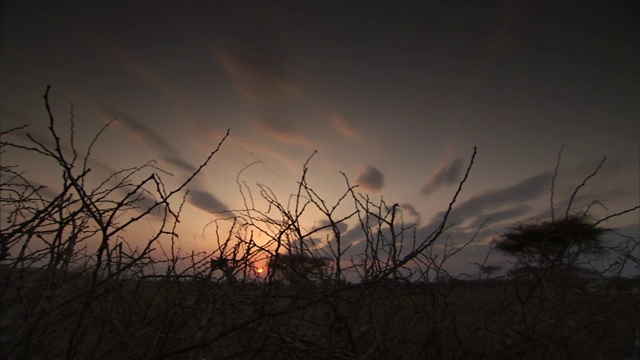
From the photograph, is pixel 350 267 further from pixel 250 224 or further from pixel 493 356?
pixel 493 356

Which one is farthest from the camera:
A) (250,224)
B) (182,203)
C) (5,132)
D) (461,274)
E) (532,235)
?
(532,235)

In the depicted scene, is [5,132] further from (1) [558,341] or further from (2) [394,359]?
(1) [558,341]

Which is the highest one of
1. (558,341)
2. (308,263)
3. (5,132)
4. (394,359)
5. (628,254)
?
(5,132)

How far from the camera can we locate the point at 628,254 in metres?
2.93

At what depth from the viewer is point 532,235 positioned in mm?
16703

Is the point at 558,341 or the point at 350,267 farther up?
the point at 350,267

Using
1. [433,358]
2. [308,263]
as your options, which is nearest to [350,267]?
[308,263]

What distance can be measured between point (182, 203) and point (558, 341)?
10.5ft

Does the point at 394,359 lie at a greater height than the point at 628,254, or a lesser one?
lesser

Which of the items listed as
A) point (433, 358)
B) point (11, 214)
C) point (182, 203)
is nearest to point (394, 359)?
point (433, 358)

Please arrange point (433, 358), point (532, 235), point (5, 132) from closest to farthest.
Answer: point (5, 132) → point (433, 358) → point (532, 235)

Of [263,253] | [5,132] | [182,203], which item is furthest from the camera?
[263,253]

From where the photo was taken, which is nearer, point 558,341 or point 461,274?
point 558,341

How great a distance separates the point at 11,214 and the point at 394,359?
10.2 feet
